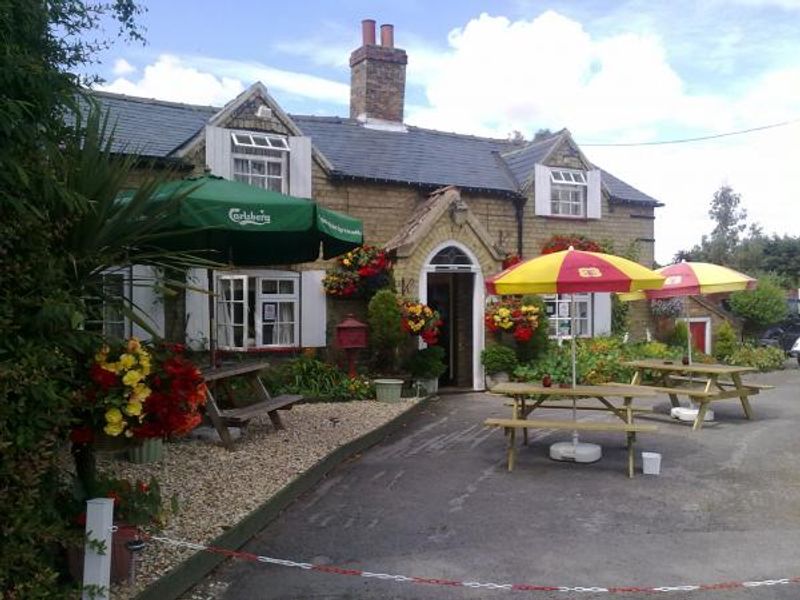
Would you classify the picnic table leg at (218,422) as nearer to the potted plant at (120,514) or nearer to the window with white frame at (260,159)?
the potted plant at (120,514)

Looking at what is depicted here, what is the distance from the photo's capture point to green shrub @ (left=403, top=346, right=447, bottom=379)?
41.7 ft

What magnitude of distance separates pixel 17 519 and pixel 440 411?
8.47 m

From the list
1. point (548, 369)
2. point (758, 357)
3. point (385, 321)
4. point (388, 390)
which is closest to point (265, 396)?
point (388, 390)

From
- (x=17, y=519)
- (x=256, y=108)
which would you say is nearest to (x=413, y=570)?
(x=17, y=519)

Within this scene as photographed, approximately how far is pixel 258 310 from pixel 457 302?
165 inches

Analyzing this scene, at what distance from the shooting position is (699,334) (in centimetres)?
1848

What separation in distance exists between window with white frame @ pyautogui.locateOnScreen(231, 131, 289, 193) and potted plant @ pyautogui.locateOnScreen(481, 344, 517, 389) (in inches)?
191

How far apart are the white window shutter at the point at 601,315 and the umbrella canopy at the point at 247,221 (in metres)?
8.99

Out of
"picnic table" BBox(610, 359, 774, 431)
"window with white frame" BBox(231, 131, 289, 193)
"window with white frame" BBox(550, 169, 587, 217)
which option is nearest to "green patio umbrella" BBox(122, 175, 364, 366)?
"window with white frame" BBox(231, 131, 289, 193)

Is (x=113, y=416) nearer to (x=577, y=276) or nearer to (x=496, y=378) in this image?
(x=577, y=276)

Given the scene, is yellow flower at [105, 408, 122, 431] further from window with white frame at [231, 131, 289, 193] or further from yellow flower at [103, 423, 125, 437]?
window with white frame at [231, 131, 289, 193]

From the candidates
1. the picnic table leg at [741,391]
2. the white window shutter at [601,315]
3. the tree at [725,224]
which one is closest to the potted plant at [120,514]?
the picnic table leg at [741,391]

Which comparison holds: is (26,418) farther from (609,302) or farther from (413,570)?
(609,302)

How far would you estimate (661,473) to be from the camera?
708cm
